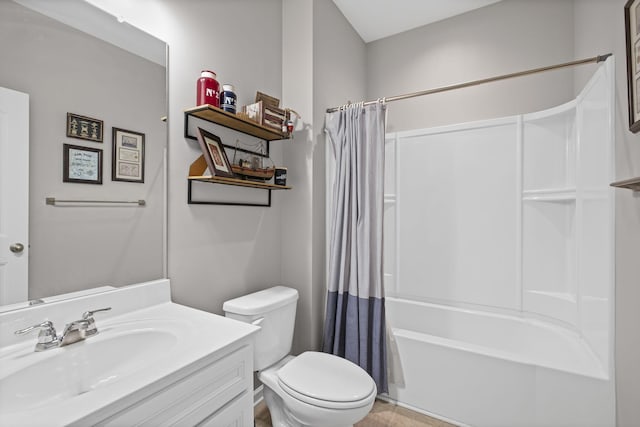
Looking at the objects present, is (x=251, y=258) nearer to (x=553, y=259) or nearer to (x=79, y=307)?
(x=79, y=307)

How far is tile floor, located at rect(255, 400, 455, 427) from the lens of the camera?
1.71 metres

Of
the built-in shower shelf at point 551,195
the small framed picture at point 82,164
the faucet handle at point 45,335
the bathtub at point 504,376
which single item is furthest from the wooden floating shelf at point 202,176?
the built-in shower shelf at point 551,195

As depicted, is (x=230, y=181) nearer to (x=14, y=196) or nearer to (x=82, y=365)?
(x=14, y=196)

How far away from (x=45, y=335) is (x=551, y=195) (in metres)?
2.67

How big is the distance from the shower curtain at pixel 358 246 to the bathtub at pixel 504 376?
0.56ft

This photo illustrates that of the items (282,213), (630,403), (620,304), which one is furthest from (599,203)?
(282,213)

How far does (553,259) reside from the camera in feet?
6.68

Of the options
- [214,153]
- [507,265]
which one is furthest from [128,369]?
[507,265]

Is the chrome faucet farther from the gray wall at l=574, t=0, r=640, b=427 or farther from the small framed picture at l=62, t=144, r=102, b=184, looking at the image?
the gray wall at l=574, t=0, r=640, b=427

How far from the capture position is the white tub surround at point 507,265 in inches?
57.4

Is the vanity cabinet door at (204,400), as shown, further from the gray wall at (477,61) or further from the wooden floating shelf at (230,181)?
the gray wall at (477,61)

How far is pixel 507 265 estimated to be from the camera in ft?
7.11

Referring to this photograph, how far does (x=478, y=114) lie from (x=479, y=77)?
0.31 m

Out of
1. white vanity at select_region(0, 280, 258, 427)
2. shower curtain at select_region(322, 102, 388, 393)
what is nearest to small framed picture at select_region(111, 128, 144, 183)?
white vanity at select_region(0, 280, 258, 427)
